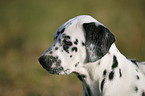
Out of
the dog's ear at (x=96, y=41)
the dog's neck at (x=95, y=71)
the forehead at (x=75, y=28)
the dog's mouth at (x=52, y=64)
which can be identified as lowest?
the dog's neck at (x=95, y=71)

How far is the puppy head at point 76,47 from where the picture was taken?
1528 mm

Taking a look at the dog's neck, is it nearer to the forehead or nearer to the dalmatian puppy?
the dalmatian puppy

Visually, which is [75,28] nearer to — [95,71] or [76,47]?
[76,47]

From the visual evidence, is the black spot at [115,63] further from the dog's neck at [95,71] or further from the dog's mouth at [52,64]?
the dog's mouth at [52,64]

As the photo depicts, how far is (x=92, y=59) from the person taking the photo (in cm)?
153

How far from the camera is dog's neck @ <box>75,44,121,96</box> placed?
62.1 inches

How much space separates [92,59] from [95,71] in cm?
11

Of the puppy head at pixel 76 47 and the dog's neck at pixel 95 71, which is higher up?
the puppy head at pixel 76 47

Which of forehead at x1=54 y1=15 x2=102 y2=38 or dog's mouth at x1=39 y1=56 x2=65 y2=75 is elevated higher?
forehead at x1=54 y1=15 x2=102 y2=38

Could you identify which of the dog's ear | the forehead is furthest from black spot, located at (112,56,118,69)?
the forehead

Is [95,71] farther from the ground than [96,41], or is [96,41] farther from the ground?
[96,41]

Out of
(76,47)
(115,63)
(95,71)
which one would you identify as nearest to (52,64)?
(76,47)

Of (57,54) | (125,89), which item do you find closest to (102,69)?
(125,89)

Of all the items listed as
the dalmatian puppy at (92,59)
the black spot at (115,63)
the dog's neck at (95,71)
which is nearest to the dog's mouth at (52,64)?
the dalmatian puppy at (92,59)
